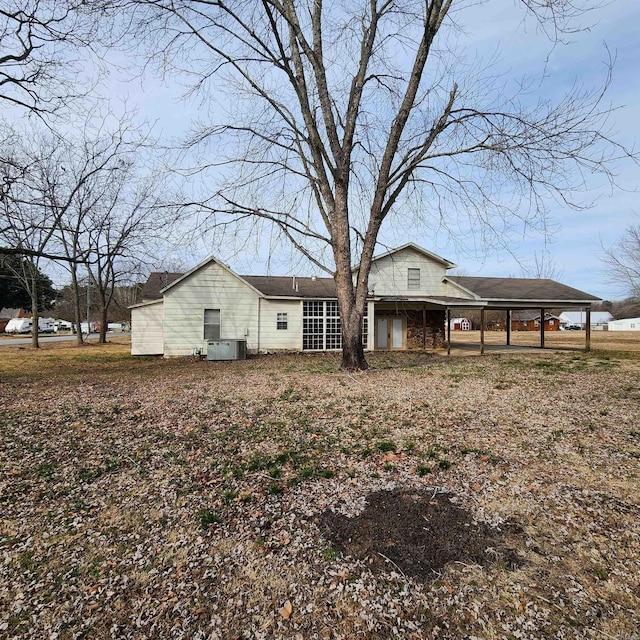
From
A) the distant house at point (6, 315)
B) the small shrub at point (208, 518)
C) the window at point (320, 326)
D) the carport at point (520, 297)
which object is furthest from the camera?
the distant house at point (6, 315)

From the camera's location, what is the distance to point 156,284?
23.0 m

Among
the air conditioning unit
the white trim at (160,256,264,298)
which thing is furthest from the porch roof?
the air conditioning unit

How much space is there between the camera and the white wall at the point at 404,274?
19031mm

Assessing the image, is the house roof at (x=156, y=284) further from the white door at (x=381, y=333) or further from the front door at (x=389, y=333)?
the front door at (x=389, y=333)

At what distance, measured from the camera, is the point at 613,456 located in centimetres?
441

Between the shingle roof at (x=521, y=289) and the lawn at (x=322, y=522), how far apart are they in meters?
13.1

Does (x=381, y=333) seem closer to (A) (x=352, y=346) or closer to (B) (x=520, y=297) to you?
(B) (x=520, y=297)

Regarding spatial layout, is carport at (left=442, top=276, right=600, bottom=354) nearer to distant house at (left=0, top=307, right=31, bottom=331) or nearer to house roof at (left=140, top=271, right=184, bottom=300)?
house roof at (left=140, top=271, right=184, bottom=300)

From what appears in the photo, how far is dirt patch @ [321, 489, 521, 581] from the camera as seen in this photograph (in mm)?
2670

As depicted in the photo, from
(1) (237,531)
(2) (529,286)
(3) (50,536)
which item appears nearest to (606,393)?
(1) (237,531)

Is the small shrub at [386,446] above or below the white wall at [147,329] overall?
below

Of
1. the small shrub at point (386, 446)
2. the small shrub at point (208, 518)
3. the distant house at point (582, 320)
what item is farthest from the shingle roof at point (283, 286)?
the distant house at point (582, 320)

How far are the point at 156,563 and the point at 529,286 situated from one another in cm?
2215

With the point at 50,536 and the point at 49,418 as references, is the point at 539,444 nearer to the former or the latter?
the point at 50,536
